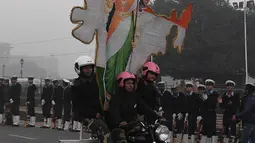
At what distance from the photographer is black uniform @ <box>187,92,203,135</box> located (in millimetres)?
12438

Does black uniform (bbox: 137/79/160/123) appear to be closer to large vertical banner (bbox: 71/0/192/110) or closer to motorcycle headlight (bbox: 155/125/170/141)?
large vertical banner (bbox: 71/0/192/110)

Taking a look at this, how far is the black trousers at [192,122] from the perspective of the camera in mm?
12555

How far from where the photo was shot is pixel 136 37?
688cm

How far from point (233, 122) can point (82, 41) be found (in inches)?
297

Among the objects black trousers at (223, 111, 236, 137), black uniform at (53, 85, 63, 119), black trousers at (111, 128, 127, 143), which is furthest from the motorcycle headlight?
black uniform at (53, 85, 63, 119)

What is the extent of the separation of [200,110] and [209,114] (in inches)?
13.0

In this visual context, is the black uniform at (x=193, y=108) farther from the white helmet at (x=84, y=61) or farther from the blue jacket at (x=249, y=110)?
the white helmet at (x=84, y=61)

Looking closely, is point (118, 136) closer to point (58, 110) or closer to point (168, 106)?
point (168, 106)

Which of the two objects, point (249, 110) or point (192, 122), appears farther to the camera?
point (192, 122)

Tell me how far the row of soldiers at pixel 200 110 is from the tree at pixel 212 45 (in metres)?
26.6

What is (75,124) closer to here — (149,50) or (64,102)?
(64,102)

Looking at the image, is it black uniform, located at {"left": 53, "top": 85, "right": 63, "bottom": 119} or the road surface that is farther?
black uniform, located at {"left": 53, "top": 85, "right": 63, "bottom": 119}

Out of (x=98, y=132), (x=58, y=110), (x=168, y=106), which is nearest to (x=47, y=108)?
(x=58, y=110)

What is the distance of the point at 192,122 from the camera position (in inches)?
497
